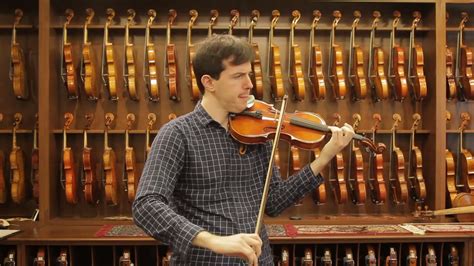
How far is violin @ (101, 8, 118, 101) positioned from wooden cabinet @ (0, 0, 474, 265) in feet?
0.26

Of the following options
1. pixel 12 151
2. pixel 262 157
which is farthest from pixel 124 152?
pixel 262 157

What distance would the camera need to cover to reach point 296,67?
4832mm

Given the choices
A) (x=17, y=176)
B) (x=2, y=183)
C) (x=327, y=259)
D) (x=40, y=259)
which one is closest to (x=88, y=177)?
(x=17, y=176)

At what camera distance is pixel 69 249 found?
13.9 ft

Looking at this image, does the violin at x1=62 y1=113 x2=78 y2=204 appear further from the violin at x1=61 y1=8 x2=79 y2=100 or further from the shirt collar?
the shirt collar

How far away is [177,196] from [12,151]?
3198mm

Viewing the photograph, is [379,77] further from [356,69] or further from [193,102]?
[193,102]

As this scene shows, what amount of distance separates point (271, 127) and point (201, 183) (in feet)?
1.52

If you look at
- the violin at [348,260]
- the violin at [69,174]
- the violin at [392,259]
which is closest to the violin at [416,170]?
the violin at [392,259]

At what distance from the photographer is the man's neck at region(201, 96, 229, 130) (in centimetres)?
209

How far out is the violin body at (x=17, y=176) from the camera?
15.6 ft

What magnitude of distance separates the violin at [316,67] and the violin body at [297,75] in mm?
115

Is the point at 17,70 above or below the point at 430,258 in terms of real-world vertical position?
above

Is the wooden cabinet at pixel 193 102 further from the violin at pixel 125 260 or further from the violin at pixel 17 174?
the violin at pixel 125 260
